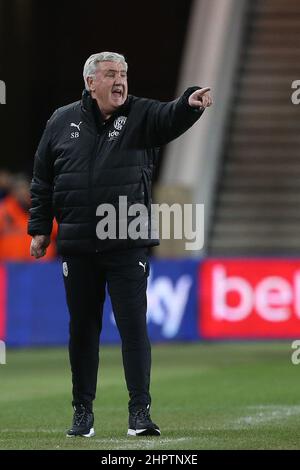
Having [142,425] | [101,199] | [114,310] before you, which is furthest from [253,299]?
[101,199]

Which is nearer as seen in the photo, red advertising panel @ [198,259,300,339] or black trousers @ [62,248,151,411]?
black trousers @ [62,248,151,411]

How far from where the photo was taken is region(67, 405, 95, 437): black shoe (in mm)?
7645

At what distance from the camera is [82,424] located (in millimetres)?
7680

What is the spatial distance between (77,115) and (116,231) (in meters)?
0.72

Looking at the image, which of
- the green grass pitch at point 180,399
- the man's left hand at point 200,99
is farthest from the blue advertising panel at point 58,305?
the man's left hand at point 200,99

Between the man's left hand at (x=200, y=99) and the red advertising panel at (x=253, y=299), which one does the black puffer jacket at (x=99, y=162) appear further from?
the red advertising panel at (x=253, y=299)

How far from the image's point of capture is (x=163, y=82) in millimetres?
25625

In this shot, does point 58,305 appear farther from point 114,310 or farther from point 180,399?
point 114,310

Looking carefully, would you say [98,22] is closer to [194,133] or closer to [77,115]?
[194,133]

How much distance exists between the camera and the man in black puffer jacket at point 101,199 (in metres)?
7.53

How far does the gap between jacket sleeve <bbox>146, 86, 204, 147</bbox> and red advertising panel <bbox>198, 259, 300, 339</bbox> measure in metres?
8.34

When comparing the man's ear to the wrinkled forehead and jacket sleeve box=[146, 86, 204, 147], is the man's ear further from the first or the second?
jacket sleeve box=[146, 86, 204, 147]

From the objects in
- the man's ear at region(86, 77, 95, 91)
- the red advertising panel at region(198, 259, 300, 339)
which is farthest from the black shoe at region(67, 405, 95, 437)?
the red advertising panel at region(198, 259, 300, 339)

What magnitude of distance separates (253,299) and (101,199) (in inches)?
331
